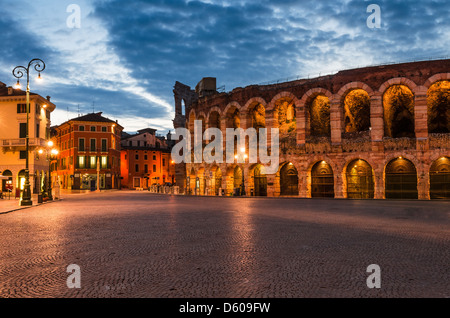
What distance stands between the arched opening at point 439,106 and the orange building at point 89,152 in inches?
2066

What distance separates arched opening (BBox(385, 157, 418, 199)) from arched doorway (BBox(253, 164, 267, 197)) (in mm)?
12403

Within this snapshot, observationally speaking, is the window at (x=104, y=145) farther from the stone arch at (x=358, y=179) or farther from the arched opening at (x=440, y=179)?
the arched opening at (x=440, y=179)

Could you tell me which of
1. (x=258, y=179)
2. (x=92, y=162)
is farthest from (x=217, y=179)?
(x=92, y=162)

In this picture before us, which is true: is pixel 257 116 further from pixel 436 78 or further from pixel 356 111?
pixel 436 78

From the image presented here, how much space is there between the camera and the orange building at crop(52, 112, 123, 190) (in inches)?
2596

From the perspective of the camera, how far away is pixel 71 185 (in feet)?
220

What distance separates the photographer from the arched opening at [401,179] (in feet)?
101

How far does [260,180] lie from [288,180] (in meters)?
3.18

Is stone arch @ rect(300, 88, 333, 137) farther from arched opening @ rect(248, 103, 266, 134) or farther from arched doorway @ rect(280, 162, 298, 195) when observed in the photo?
arched opening @ rect(248, 103, 266, 134)

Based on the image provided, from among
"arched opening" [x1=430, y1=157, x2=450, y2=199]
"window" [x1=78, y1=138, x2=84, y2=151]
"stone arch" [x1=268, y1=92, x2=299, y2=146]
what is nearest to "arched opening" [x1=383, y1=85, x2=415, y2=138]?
"arched opening" [x1=430, y1=157, x2=450, y2=199]

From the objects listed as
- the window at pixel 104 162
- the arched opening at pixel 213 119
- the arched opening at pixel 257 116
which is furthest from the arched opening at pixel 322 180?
the window at pixel 104 162

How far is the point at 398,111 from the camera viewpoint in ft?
115

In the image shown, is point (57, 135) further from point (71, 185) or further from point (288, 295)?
point (288, 295)
